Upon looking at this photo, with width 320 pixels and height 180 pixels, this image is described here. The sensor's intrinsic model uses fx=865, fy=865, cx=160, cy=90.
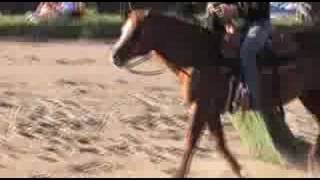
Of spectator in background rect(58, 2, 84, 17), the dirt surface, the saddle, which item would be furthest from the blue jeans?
spectator in background rect(58, 2, 84, 17)

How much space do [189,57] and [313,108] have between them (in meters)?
1.83

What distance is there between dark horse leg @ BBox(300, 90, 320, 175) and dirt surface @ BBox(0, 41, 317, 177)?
254 millimetres

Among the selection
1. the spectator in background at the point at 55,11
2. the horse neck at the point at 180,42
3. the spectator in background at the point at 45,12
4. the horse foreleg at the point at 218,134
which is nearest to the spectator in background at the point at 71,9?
the spectator in background at the point at 55,11

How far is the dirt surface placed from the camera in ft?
30.8

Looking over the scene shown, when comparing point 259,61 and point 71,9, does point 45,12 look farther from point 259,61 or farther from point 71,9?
point 259,61

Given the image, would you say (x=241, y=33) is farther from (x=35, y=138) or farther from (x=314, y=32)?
(x=35, y=138)

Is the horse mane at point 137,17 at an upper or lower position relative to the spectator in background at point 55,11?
upper

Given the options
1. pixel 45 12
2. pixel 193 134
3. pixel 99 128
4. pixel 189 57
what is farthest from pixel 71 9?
pixel 193 134

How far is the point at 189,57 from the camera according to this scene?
8.36 metres

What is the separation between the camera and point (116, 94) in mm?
13422

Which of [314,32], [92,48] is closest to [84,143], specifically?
[314,32]

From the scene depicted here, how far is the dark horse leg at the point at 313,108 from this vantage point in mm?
9336

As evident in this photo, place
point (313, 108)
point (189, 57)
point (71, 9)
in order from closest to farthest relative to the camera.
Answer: point (189, 57), point (313, 108), point (71, 9)

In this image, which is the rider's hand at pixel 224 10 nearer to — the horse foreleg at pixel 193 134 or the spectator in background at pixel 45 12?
the horse foreleg at pixel 193 134
